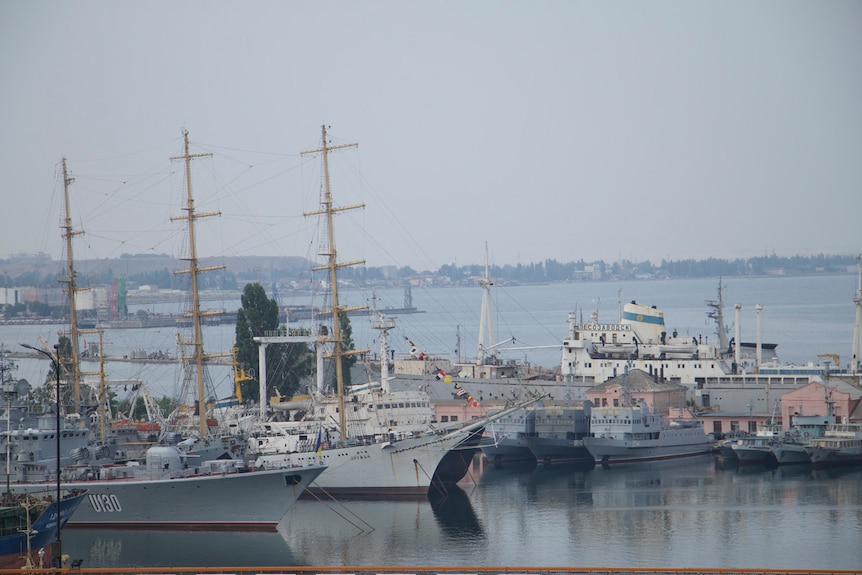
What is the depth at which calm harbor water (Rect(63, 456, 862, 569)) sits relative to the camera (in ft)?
108

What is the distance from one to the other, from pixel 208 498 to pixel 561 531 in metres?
10.5

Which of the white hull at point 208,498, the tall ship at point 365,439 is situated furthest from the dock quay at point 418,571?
the tall ship at point 365,439

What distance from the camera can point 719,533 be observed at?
35.6 meters

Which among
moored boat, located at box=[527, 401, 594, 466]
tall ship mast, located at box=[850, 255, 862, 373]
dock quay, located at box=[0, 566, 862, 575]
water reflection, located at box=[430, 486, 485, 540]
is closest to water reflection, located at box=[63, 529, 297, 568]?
dock quay, located at box=[0, 566, 862, 575]

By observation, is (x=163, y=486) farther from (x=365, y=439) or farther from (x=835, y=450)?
(x=835, y=450)

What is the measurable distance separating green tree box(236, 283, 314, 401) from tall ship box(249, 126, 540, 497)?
10.0 m

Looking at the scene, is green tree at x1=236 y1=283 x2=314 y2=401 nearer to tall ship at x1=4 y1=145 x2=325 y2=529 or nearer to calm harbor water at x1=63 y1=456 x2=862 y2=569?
calm harbor water at x1=63 y1=456 x2=862 y2=569

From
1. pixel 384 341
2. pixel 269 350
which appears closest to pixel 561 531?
pixel 384 341

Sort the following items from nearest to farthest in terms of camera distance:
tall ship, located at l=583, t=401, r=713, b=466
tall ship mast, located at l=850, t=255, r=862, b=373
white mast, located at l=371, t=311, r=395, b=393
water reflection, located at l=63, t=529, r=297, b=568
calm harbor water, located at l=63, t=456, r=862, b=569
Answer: calm harbor water, located at l=63, t=456, r=862, b=569
water reflection, located at l=63, t=529, r=297, b=568
white mast, located at l=371, t=311, r=395, b=393
tall ship, located at l=583, t=401, r=713, b=466
tall ship mast, located at l=850, t=255, r=862, b=373

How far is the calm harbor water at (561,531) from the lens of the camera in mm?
32812

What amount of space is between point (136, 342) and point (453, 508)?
8787 centimetres

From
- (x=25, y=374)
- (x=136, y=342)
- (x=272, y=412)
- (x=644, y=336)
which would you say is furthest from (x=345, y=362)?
(x=136, y=342)

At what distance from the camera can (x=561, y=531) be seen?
120ft

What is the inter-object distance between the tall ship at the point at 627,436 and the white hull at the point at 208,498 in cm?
1756
